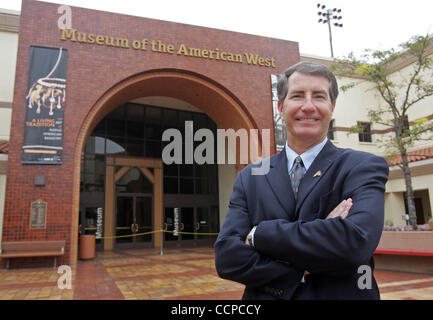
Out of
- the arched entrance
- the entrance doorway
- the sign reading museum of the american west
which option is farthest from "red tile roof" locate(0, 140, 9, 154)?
the entrance doorway

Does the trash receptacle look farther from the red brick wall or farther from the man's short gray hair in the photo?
the man's short gray hair

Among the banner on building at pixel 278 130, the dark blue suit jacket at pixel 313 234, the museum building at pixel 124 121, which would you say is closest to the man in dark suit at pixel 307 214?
the dark blue suit jacket at pixel 313 234

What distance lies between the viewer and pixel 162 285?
6.86 metres

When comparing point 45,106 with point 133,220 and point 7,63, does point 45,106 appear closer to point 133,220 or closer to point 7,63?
point 7,63

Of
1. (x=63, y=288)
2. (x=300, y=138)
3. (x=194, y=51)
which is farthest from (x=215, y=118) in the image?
(x=300, y=138)

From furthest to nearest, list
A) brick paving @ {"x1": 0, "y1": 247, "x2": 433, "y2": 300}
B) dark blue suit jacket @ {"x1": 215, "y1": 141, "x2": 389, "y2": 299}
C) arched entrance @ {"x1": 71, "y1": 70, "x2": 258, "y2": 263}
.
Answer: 1. arched entrance @ {"x1": 71, "y1": 70, "x2": 258, "y2": 263}
2. brick paving @ {"x1": 0, "y1": 247, "x2": 433, "y2": 300}
3. dark blue suit jacket @ {"x1": 215, "y1": 141, "x2": 389, "y2": 299}

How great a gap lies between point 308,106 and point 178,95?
1319 centimetres

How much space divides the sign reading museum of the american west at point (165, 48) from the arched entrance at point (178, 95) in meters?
0.86

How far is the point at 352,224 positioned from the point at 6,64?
1565cm

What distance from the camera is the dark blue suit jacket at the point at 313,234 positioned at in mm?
1312

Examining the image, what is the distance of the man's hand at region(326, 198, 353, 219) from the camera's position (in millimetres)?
1384

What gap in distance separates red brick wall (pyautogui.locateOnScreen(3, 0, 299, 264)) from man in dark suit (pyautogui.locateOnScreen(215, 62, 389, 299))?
10.1 meters

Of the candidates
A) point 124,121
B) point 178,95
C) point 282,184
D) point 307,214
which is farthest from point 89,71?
point 307,214

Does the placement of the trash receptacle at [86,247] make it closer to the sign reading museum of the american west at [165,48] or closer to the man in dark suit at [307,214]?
the sign reading museum of the american west at [165,48]
